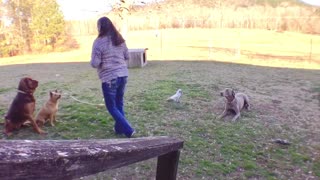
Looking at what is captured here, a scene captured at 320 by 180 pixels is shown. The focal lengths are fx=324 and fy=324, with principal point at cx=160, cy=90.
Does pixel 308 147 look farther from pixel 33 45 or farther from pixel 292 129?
pixel 33 45

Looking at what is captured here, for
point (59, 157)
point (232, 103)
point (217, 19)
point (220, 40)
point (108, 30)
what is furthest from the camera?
point (217, 19)

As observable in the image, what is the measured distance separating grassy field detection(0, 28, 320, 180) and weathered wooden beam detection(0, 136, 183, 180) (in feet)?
9.83

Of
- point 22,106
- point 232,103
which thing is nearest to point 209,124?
point 232,103

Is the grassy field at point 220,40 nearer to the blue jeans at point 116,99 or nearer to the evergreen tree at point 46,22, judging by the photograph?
the evergreen tree at point 46,22

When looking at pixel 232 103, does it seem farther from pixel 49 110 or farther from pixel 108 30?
pixel 49 110

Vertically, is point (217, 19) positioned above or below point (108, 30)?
above

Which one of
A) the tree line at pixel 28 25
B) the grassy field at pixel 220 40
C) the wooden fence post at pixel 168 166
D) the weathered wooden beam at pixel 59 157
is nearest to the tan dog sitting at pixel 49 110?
the wooden fence post at pixel 168 166

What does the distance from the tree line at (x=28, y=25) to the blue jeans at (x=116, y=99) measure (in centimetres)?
2214

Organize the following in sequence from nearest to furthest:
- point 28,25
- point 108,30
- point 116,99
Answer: point 108,30, point 116,99, point 28,25

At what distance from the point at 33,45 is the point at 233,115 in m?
22.3

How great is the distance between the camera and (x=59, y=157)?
33.1 inches

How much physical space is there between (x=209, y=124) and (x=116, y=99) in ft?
6.57

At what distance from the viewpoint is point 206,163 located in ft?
14.5

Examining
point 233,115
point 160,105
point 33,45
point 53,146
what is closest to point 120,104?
point 160,105
